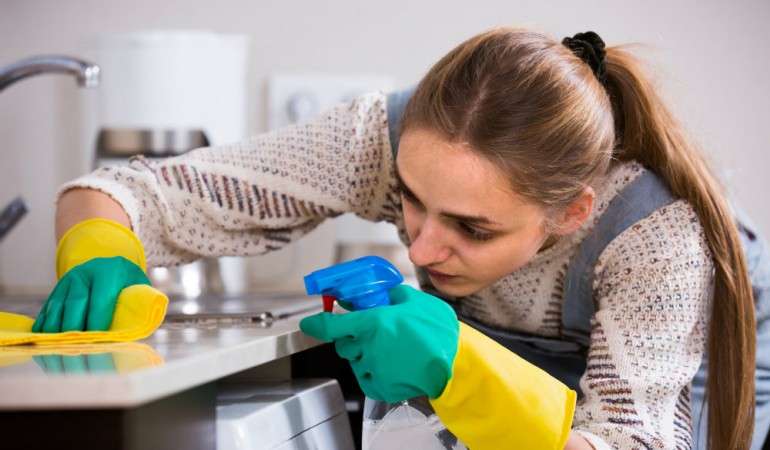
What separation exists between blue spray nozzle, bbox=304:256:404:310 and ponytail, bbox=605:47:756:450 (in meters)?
0.42

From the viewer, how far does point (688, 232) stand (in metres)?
1.08

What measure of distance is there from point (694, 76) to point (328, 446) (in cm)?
142

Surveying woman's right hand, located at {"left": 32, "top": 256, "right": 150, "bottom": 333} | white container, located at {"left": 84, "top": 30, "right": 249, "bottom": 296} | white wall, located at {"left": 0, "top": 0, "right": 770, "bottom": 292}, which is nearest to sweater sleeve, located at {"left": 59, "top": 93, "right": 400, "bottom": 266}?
woman's right hand, located at {"left": 32, "top": 256, "right": 150, "bottom": 333}

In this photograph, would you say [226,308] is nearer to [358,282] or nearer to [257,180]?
[257,180]

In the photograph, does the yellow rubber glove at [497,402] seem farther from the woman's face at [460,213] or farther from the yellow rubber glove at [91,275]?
the yellow rubber glove at [91,275]

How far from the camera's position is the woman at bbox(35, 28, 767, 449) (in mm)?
863

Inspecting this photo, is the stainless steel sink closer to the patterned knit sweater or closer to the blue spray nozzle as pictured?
the patterned knit sweater

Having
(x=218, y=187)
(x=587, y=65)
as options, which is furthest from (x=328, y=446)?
(x=587, y=65)

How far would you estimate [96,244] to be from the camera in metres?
1.04

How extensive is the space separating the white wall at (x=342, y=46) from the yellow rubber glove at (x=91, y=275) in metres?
1.05

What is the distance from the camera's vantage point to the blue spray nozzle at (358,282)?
0.81 meters

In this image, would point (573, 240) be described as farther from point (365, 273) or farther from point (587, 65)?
point (365, 273)

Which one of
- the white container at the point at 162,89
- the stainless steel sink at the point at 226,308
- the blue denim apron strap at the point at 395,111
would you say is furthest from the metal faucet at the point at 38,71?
the blue denim apron strap at the point at 395,111

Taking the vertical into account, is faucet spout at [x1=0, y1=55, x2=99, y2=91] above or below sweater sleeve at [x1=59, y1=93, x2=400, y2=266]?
above
